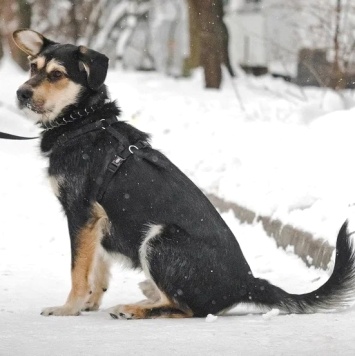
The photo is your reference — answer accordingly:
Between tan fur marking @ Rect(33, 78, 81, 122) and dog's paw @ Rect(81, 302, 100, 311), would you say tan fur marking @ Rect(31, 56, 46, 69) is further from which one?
dog's paw @ Rect(81, 302, 100, 311)

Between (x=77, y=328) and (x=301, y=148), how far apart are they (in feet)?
17.1

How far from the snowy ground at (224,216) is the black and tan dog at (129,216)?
160mm

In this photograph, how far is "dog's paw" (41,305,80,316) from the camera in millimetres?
5625

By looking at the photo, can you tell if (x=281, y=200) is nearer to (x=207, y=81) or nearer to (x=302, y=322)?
(x=302, y=322)

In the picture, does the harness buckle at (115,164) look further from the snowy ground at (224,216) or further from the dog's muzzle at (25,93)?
the dog's muzzle at (25,93)

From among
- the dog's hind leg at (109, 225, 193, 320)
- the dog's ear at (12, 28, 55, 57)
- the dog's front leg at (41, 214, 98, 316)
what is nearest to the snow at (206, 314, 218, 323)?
the dog's hind leg at (109, 225, 193, 320)

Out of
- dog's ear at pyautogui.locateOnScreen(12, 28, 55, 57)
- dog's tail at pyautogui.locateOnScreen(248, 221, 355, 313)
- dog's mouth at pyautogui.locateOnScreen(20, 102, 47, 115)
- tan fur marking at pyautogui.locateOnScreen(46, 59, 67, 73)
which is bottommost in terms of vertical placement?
dog's tail at pyautogui.locateOnScreen(248, 221, 355, 313)

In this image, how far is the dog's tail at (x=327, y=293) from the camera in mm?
Answer: 5410

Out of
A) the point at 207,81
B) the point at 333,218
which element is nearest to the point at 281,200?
the point at 333,218

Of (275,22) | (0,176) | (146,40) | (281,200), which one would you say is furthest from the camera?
(146,40)

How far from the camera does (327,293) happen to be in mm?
5438

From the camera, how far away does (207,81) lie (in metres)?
22.2

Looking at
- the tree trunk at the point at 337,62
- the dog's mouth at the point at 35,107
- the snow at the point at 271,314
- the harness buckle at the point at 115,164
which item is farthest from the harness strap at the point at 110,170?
the tree trunk at the point at 337,62

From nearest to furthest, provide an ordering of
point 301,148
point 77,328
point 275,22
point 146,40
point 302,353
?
1. point 302,353
2. point 77,328
3. point 301,148
4. point 275,22
5. point 146,40
